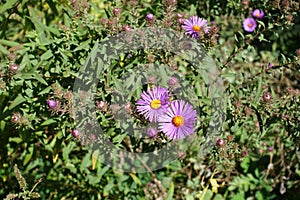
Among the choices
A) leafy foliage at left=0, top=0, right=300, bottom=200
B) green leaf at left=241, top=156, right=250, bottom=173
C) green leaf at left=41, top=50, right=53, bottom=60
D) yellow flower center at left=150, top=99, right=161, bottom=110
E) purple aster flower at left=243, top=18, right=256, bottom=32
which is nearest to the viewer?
yellow flower center at left=150, top=99, right=161, bottom=110

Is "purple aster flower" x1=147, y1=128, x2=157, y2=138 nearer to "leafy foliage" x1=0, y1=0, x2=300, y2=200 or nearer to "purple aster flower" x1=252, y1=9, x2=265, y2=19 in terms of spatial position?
"leafy foliage" x1=0, y1=0, x2=300, y2=200

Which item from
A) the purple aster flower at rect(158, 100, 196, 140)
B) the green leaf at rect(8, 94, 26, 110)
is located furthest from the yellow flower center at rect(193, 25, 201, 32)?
the green leaf at rect(8, 94, 26, 110)

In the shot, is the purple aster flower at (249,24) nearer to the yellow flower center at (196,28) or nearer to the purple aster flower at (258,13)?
the purple aster flower at (258,13)

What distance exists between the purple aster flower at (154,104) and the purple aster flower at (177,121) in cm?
4

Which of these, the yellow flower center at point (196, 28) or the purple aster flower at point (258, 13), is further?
the purple aster flower at point (258, 13)

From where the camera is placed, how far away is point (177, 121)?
1593mm

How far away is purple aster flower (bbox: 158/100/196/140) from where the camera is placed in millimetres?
1596

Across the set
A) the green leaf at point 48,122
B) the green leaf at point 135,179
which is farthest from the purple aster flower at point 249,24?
the green leaf at point 48,122

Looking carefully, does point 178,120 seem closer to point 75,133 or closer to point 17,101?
point 75,133

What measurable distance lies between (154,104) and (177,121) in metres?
0.10

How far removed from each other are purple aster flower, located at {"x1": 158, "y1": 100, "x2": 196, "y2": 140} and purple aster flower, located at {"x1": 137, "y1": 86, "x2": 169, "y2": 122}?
0.12 feet

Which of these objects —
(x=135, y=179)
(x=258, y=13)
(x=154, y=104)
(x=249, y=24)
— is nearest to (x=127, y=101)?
(x=154, y=104)

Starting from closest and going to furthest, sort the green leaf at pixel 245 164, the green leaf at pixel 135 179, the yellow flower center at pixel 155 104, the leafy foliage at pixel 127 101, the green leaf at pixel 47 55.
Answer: the yellow flower center at pixel 155 104
the leafy foliage at pixel 127 101
the green leaf at pixel 47 55
the green leaf at pixel 135 179
the green leaf at pixel 245 164

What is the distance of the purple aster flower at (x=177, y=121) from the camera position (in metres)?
1.60
